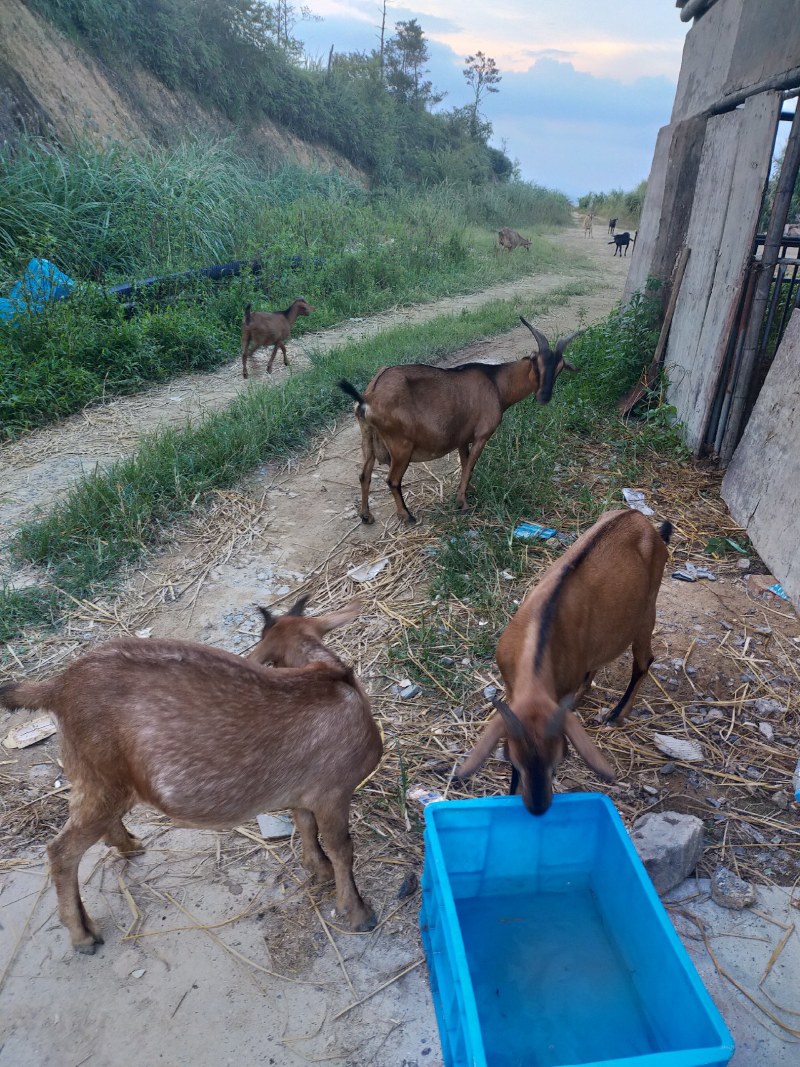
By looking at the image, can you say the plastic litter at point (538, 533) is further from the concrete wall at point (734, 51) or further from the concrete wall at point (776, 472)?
the concrete wall at point (734, 51)

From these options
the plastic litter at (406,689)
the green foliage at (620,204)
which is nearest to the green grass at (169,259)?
the plastic litter at (406,689)

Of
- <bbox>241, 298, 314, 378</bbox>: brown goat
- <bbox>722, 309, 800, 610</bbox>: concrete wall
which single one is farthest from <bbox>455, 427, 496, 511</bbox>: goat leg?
<bbox>241, 298, 314, 378</bbox>: brown goat

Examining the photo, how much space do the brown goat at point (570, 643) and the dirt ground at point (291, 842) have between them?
52 centimetres

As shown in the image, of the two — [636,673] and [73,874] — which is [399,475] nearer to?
[636,673]

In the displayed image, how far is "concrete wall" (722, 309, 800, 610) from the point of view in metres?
4.87

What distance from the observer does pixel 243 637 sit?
14.3ft

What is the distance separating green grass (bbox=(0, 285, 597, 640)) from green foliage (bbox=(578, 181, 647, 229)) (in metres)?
25.9

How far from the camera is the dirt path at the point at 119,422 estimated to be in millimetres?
5973

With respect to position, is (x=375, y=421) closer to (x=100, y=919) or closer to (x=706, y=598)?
(x=706, y=598)

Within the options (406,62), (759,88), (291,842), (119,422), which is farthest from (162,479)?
(406,62)

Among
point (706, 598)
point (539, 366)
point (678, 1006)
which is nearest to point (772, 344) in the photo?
point (539, 366)

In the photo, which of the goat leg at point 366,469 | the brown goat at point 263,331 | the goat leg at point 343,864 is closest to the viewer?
the goat leg at point 343,864

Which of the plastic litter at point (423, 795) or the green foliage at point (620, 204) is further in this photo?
the green foliage at point (620, 204)

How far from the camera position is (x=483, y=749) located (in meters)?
2.60
